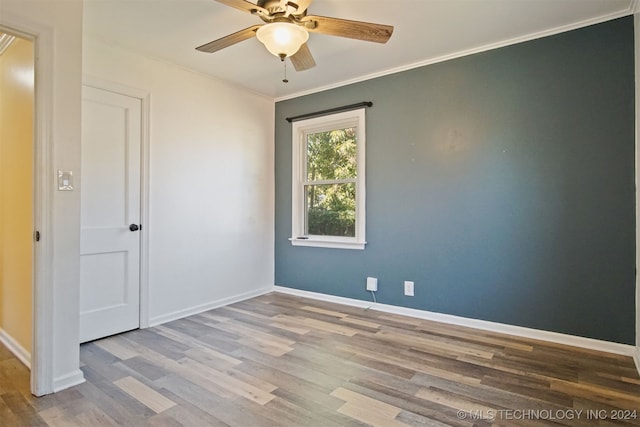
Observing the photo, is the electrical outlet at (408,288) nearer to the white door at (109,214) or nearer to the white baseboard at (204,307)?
the white baseboard at (204,307)

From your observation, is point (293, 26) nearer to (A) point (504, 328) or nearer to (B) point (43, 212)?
(B) point (43, 212)

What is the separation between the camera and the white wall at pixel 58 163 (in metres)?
2.04

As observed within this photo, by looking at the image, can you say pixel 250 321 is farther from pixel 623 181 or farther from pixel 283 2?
pixel 623 181

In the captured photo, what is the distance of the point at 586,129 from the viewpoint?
8.98 ft

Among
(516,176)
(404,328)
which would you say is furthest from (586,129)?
(404,328)

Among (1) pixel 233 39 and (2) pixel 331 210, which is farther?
(2) pixel 331 210

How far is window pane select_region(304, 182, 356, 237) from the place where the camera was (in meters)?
4.03

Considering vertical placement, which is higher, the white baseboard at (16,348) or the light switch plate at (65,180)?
the light switch plate at (65,180)

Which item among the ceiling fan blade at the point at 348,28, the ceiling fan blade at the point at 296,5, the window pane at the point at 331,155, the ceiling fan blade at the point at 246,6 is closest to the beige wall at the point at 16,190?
the ceiling fan blade at the point at 246,6

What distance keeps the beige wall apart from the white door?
1.28ft

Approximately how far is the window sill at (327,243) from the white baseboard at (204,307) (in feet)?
2.42

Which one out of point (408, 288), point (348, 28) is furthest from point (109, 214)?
point (408, 288)

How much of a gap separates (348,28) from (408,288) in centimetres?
247

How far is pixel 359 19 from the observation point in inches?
102
